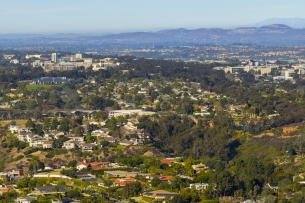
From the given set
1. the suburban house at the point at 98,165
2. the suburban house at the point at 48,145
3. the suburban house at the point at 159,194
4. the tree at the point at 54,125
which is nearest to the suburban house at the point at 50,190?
the suburban house at the point at 159,194

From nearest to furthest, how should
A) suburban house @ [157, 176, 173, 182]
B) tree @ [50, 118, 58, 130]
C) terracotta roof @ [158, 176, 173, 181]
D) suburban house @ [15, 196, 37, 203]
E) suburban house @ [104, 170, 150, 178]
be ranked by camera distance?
suburban house @ [15, 196, 37, 203]
suburban house @ [157, 176, 173, 182]
terracotta roof @ [158, 176, 173, 181]
suburban house @ [104, 170, 150, 178]
tree @ [50, 118, 58, 130]

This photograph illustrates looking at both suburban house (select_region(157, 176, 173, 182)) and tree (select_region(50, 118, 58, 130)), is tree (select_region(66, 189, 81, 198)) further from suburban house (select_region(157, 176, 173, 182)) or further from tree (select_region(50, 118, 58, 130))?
tree (select_region(50, 118, 58, 130))

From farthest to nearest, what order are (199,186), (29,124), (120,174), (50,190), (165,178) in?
(29,124)
(120,174)
(165,178)
(199,186)
(50,190)

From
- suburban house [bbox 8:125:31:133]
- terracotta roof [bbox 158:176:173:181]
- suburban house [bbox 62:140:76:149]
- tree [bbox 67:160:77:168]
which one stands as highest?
terracotta roof [bbox 158:176:173:181]

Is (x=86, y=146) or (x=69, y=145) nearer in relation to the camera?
(x=86, y=146)

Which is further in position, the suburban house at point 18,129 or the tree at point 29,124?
the tree at point 29,124

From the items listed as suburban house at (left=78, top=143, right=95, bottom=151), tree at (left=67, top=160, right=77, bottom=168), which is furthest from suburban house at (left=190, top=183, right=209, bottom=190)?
suburban house at (left=78, top=143, right=95, bottom=151)

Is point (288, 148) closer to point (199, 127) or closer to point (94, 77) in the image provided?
point (199, 127)

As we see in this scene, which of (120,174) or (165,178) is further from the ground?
(165,178)

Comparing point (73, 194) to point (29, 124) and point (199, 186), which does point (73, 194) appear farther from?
point (29, 124)

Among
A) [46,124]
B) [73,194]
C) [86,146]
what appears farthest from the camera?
[46,124]

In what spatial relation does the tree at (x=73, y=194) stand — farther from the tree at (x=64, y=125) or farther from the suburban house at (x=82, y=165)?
the tree at (x=64, y=125)

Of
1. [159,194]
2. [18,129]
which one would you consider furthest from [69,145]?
[159,194]
